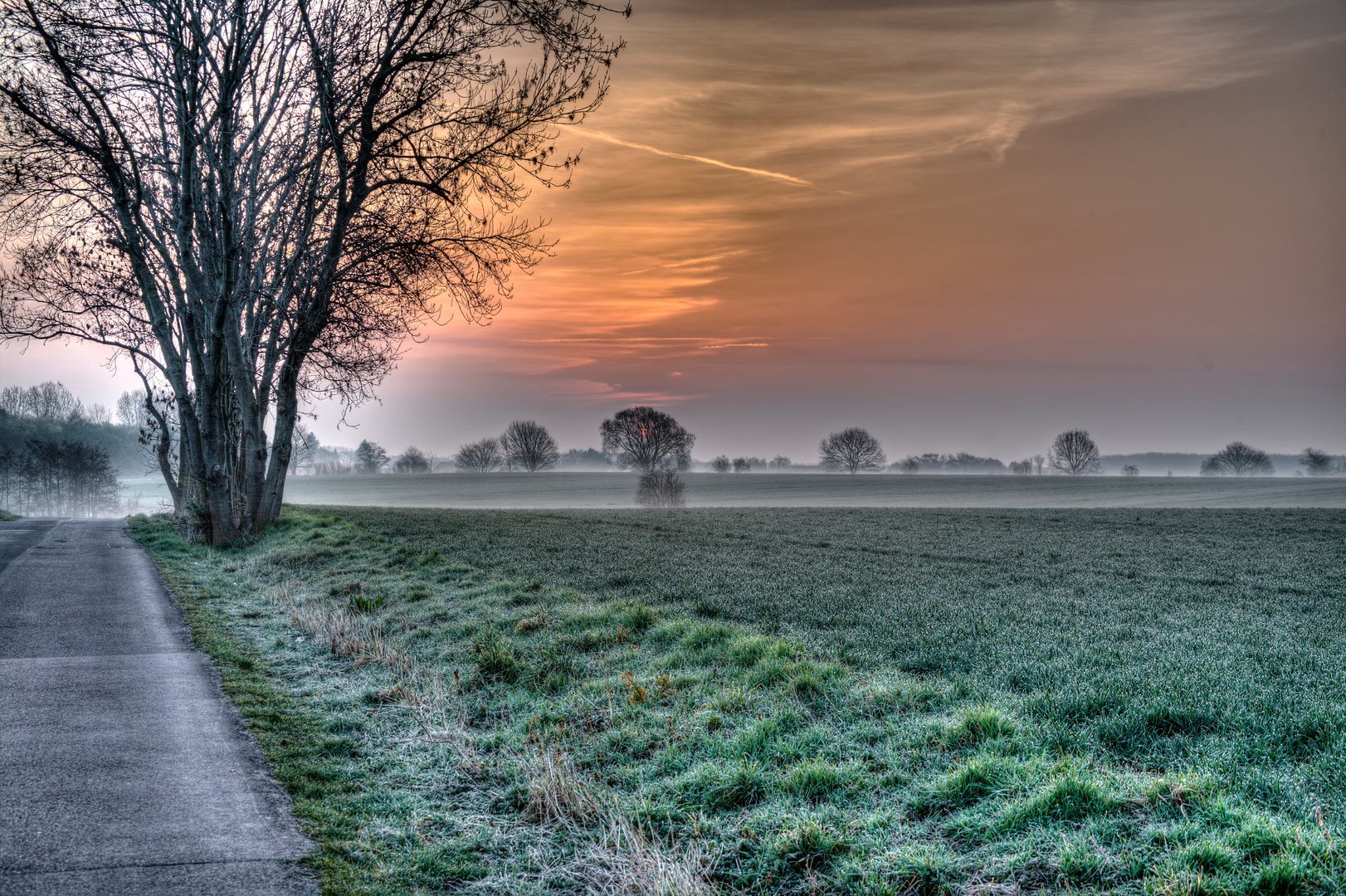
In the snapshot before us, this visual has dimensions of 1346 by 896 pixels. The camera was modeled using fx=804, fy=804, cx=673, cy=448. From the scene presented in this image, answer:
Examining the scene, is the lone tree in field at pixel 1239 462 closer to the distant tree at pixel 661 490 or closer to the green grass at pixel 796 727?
the distant tree at pixel 661 490

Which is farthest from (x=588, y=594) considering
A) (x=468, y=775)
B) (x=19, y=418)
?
(x=19, y=418)

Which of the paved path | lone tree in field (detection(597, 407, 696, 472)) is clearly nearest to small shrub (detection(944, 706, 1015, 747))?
the paved path

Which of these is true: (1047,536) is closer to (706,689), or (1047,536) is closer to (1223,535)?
(1223,535)

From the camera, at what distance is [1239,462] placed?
111 m

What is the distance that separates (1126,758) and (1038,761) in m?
0.91

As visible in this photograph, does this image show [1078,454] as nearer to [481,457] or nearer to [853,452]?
[853,452]

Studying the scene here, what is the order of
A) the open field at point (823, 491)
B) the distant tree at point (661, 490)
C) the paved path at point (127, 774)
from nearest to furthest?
the paved path at point (127, 774)
the open field at point (823, 491)
the distant tree at point (661, 490)

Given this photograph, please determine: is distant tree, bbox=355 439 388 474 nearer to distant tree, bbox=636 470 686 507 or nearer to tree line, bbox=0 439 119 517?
tree line, bbox=0 439 119 517

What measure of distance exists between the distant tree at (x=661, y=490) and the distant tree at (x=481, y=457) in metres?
55.7

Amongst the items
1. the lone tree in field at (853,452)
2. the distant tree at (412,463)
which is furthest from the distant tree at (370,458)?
the lone tree in field at (853,452)

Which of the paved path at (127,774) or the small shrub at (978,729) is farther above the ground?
the small shrub at (978,729)

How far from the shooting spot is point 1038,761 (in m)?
5.71

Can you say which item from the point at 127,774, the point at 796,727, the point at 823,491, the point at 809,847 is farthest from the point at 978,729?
the point at 823,491

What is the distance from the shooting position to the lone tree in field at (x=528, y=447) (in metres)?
113
